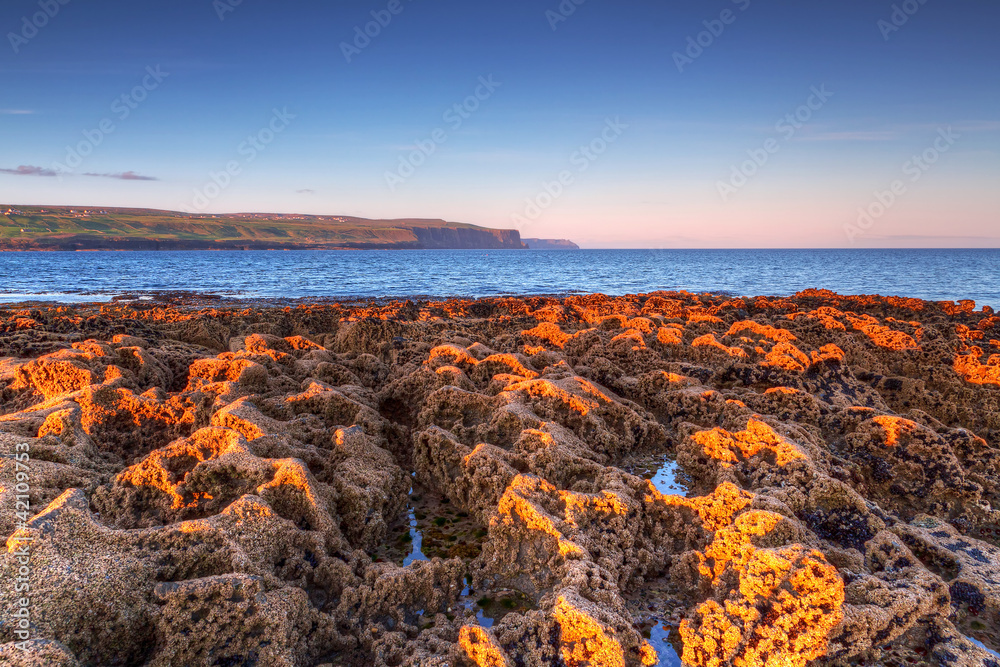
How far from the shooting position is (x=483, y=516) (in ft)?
16.3

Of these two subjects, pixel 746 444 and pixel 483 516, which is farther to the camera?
pixel 746 444

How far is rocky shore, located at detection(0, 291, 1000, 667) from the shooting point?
3133mm

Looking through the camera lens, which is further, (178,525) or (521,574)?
(521,574)

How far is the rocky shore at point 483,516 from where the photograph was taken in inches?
123

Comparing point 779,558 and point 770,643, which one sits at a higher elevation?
point 779,558

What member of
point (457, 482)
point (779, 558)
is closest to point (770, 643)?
point (779, 558)

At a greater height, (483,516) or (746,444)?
(746,444)

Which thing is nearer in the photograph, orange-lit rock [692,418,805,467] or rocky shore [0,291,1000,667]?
rocky shore [0,291,1000,667]

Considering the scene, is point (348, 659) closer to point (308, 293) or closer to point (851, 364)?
point (851, 364)

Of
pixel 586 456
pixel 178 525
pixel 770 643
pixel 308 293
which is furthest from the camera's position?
pixel 308 293

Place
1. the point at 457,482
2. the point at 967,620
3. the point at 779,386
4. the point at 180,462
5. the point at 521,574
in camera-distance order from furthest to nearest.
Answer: the point at 779,386 < the point at 457,482 < the point at 180,462 < the point at 521,574 < the point at 967,620

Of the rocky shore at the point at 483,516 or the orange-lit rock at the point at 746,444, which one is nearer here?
the rocky shore at the point at 483,516

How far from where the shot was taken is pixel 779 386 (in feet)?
26.3

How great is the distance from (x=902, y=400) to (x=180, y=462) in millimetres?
10244
